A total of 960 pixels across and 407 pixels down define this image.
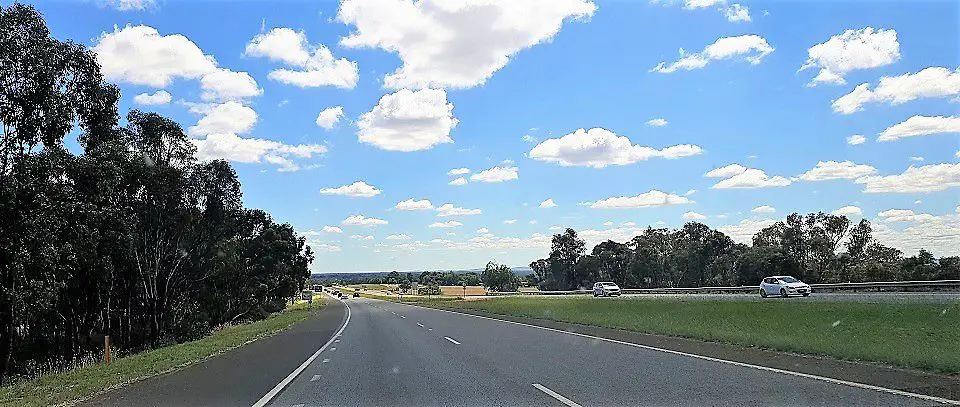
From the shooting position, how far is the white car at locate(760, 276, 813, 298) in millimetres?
42219

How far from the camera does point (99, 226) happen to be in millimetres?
28031

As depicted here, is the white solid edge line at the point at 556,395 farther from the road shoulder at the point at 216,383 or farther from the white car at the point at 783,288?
the white car at the point at 783,288

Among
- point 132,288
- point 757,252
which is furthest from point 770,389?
point 757,252

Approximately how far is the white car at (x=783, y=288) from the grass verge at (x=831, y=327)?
29.7 ft

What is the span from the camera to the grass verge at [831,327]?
14477 millimetres

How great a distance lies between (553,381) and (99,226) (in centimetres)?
2278

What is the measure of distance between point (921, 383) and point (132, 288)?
45.1 meters

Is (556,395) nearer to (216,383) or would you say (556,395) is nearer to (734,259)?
(216,383)

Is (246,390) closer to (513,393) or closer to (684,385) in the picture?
(513,393)

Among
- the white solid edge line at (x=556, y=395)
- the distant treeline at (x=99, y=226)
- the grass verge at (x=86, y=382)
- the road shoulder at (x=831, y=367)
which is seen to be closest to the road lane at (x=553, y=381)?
the white solid edge line at (x=556, y=395)

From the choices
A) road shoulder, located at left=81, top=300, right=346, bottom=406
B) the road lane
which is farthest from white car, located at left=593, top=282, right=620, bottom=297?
road shoulder, located at left=81, top=300, right=346, bottom=406

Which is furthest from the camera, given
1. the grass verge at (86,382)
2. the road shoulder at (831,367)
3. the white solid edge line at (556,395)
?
the grass verge at (86,382)

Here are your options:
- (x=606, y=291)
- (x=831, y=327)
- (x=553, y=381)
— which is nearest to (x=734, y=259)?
(x=606, y=291)

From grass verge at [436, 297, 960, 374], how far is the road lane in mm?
2999
